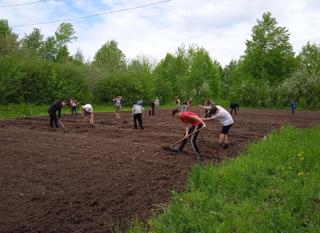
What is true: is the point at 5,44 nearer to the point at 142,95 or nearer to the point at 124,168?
the point at 142,95

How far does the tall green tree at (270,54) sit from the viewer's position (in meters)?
59.8

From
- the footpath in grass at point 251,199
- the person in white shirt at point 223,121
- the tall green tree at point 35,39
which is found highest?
the tall green tree at point 35,39

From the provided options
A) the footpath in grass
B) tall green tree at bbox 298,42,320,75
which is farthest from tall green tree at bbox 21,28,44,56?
the footpath in grass

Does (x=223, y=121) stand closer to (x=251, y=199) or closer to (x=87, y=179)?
(x=87, y=179)

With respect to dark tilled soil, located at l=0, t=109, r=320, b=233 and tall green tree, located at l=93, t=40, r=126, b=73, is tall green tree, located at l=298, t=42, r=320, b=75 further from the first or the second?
dark tilled soil, located at l=0, t=109, r=320, b=233

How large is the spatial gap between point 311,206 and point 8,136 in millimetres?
12199

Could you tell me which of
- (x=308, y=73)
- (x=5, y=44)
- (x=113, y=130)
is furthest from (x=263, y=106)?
(x=113, y=130)

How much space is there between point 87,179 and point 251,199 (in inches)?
138

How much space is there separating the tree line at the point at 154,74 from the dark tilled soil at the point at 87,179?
19.7m

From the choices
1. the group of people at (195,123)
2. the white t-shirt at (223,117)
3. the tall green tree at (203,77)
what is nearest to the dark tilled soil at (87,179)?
the group of people at (195,123)

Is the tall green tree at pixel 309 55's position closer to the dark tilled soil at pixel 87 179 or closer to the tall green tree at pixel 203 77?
the tall green tree at pixel 203 77

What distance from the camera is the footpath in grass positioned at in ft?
18.6

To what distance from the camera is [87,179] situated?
834 cm

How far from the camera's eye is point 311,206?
6270mm
